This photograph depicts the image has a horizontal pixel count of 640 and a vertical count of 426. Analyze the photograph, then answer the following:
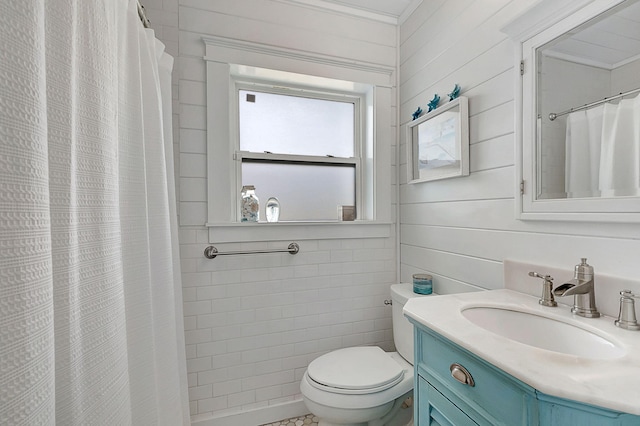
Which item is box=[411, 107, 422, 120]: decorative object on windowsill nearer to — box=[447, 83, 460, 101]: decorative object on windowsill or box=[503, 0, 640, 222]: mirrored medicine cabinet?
Answer: box=[447, 83, 460, 101]: decorative object on windowsill

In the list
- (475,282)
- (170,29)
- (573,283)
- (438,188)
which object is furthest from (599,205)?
(170,29)

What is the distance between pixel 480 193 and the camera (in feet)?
4.36

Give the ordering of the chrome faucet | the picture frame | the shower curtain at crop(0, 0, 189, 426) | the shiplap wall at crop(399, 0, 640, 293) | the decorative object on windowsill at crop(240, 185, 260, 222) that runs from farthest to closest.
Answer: the decorative object on windowsill at crop(240, 185, 260, 222) < the picture frame < the shiplap wall at crop(399, 0, 640, 293) < the chrome faucet < the shower curtain at crop(0, 0, 189, 426)

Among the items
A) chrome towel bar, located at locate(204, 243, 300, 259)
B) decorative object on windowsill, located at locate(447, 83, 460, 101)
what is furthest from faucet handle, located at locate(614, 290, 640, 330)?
chrome towel bar, located at locate(204, 243, 300, 259)

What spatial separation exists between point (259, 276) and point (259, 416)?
79 cm

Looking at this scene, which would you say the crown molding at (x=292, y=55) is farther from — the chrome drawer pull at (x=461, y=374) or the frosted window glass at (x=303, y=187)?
the chrome drawer pull at (x=461, y=374)

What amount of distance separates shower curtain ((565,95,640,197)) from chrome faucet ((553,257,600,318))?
0.75 feet

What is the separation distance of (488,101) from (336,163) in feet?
3.21

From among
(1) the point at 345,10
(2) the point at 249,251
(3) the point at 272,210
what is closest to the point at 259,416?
(2) the point at 249,251

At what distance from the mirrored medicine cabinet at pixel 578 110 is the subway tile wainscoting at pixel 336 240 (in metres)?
0.09

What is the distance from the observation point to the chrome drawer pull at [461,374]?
0.74 metres

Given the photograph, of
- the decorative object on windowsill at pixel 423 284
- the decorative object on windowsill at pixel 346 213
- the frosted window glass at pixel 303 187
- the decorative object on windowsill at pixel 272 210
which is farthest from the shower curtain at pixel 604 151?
the decorative object on windowsill at pixel 272 210

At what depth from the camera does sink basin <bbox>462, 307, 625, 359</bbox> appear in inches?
30.2

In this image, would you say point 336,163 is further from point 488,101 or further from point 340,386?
point 340,386
